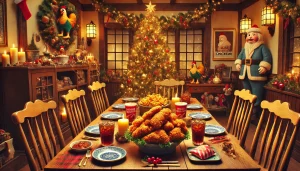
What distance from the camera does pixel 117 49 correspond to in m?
6.53

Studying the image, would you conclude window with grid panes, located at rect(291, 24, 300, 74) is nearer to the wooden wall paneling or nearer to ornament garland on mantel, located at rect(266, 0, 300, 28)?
ornament garland on mantel, located at rect(266, 0, 300, 28)

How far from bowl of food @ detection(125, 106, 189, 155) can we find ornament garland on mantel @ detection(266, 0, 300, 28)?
2915 millimetres

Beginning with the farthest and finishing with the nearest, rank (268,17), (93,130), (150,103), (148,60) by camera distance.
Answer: (148,60)
(268,17)
(150,103)
(93,130)

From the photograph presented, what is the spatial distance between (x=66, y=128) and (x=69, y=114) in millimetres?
2287

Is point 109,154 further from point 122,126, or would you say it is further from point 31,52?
point 31,52

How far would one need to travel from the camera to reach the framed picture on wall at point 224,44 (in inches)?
245

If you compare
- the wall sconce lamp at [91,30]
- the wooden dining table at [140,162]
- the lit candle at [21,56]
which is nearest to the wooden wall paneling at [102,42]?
the wall sconce lamp at [91,30]

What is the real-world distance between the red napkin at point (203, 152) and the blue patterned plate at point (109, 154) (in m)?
0.38

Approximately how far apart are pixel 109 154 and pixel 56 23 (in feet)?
11.8

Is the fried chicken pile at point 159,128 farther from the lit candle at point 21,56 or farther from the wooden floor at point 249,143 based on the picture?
the lit candle at point 21,56

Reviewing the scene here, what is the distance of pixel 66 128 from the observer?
4.41 metres

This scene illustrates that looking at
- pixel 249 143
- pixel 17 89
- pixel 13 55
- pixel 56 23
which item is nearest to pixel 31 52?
pixel 13 55

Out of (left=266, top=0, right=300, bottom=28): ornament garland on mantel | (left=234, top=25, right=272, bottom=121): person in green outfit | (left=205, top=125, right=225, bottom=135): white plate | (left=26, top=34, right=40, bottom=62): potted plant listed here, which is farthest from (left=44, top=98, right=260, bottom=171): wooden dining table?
(left=234, top=25, right=272, bottom=121): person in green outfit

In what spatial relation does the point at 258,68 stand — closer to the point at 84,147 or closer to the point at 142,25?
the point at 142,25
